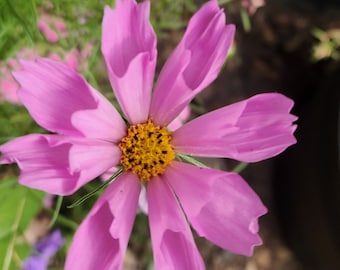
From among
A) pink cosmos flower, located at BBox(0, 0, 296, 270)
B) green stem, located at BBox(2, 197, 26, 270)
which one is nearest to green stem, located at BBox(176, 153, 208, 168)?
pink cosmos flower, located at BBox(0, 0, 296, 270)

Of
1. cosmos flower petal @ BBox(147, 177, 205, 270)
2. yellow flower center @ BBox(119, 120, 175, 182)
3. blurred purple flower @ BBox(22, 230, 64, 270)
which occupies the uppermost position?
yellow flower center @ BBox(119, 120, 175, 182)

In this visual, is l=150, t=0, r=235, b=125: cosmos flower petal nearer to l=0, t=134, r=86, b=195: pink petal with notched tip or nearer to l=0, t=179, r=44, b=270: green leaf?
l=0, t=134, r=86, b=195: pink petal with notched tip

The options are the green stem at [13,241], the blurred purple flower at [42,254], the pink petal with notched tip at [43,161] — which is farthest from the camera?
the blurred purple flower at [42,254]

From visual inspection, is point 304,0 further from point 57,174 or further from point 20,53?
Result: point 57,174

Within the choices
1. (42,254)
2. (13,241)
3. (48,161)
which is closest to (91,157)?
(48,161)

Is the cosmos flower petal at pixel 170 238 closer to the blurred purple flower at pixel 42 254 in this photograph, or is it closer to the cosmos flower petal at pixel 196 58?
the cosmos flower petal at pixel 196 58

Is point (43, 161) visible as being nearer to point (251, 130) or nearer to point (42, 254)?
point (251, 130)

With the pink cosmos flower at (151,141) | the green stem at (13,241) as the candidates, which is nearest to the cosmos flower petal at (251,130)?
the pink cosmos flower at (151,141)
